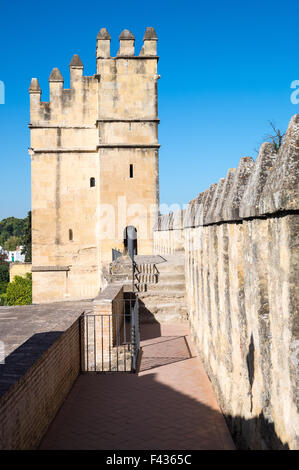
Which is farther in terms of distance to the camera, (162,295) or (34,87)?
(34,87)

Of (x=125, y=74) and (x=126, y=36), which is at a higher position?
(x=126, y=36)

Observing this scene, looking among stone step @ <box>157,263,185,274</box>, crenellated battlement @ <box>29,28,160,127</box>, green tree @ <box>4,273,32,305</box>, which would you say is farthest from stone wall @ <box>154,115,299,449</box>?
green tree @ <box>4,273,32,305</box>

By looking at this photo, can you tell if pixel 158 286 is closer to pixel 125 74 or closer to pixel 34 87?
pixel 125 74

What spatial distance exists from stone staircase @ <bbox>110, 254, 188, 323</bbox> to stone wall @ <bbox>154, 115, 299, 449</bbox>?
5.86 metres

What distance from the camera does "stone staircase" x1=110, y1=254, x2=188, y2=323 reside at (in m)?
13.2

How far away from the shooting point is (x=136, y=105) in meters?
23.7

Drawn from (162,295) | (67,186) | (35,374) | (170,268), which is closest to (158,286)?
(162,295)

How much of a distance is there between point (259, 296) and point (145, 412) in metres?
3.01

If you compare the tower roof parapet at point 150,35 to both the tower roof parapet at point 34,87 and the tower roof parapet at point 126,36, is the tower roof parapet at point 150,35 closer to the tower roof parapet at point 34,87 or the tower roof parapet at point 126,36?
the tower roof parapet at point 126,36

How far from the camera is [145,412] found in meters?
6.58

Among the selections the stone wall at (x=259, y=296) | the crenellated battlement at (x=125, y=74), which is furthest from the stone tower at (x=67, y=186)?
the stone wall at (x=259, y=296)

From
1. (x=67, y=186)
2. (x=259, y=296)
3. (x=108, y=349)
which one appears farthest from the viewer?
(x=67, y=186)

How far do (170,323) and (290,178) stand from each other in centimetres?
1009

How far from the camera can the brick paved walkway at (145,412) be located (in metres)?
5.68
